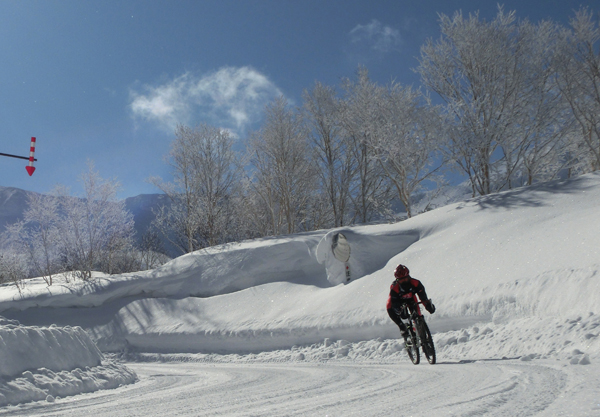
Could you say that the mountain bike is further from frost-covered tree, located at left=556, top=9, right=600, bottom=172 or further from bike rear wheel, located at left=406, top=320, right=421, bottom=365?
frost-covered tree, located at left=556, top=9, right=600, bottom=172

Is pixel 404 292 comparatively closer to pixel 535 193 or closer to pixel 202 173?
pixel 535 193

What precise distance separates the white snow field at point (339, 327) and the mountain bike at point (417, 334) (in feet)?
1.29

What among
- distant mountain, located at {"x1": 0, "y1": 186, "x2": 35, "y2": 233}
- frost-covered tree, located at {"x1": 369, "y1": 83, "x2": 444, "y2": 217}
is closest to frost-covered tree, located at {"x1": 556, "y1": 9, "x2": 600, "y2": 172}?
frost-covered tree, located at {"x1": 369, "y1": 83, "x2": 444, "y2": 217}

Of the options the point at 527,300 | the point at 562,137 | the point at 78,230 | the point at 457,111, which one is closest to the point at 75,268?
the point at 78,230

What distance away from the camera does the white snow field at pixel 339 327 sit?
15.3 ft

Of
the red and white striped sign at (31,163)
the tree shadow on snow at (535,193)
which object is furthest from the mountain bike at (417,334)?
the red and white striped sign at (31,163)

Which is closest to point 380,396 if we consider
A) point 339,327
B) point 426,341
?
point 426,341

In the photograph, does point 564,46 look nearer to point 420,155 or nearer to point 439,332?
point 420,155

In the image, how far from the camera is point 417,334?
735 centimetres

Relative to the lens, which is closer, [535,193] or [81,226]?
[535,193]

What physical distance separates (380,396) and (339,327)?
8187 millimetres

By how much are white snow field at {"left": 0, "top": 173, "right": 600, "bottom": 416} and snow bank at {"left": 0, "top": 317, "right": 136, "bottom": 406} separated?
3 cm

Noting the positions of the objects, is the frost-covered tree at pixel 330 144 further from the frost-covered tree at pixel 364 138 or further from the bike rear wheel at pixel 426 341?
the bike rear wheel at pixel 426 341

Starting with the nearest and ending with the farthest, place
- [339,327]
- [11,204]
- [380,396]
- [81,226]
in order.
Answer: [380,396] → [339,327] → [81,226] → [11,204]
